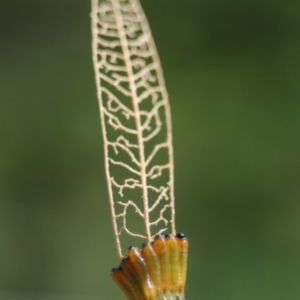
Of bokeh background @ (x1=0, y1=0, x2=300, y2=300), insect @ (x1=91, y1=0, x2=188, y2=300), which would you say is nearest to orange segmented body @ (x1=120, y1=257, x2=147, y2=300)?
insect @ (x1=91, y1=0, x2=188, y2=300)

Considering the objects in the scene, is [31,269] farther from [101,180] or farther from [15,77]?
[15,77]

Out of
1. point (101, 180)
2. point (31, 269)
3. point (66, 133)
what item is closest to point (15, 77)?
point (66, 133)

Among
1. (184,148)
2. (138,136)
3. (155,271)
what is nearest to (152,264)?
(155,271)

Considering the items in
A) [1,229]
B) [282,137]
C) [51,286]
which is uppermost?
[282,137]

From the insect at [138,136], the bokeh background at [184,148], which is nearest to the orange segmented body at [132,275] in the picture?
the insect at [138,136]

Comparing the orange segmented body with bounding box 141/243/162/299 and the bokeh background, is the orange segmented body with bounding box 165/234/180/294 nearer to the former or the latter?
the orange segmented body with bounding box 141/243/162/299

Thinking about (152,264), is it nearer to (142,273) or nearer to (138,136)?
(142,273)
